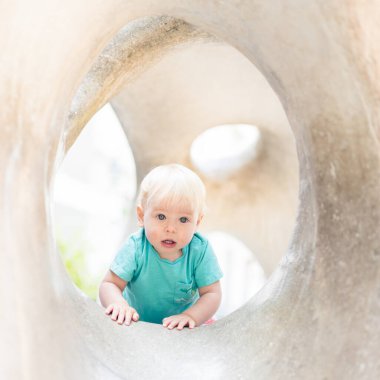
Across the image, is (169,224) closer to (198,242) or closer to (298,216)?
(198,242)

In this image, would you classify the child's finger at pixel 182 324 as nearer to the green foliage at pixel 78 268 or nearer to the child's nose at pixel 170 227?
the child's nose at pixel 170 227

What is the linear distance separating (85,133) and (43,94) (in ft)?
32.8

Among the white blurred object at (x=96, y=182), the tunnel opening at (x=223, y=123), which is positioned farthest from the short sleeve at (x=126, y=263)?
Answer: the white blurred object at (x=96, y=182)

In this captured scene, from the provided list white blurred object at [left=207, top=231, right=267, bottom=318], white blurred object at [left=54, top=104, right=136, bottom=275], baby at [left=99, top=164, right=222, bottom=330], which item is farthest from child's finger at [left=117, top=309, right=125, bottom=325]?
white blurred object at [left=207, top=231, right=267, bottom=318]

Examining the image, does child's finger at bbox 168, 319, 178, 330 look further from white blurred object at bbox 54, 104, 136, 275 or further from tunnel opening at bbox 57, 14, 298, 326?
white blurred object at bbox 54, 104, 136, 275

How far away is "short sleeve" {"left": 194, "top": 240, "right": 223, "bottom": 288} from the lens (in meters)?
2.40

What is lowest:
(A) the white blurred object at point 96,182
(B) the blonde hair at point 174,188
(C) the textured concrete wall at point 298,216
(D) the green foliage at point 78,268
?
(C) the textured concrete wall at point 298,216

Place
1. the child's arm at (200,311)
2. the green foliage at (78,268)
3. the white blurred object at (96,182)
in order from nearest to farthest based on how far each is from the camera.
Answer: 1. the child's arm at (200,311)
2. the green foliage at (78,268)
3. the white blurred object at (96,182)

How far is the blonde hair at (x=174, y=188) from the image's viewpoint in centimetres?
225

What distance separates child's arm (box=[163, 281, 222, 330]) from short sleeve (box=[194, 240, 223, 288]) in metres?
0.02

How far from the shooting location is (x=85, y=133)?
36.8 ft

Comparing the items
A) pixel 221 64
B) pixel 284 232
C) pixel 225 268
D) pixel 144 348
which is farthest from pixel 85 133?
pixel 144 348

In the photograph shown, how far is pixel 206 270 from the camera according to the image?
2.41 m

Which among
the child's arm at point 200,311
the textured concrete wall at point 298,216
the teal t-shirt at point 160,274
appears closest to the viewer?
the textured concrete wall at point 298,216
